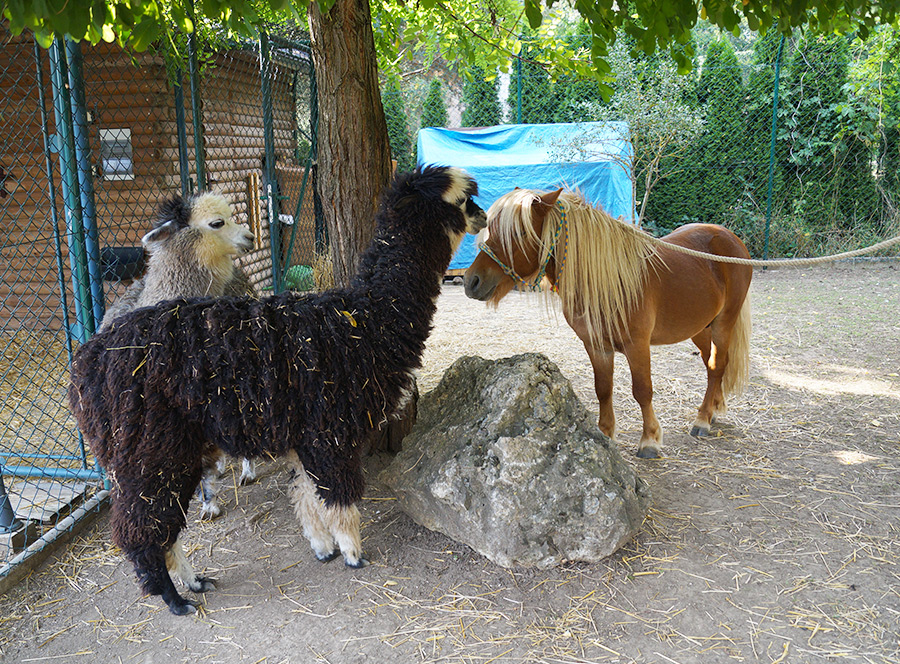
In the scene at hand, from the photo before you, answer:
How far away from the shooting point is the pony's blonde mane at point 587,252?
342 centimetres

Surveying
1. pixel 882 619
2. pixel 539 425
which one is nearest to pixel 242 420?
pixel 539 425

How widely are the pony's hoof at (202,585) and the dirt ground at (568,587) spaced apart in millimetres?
43

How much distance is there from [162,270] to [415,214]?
4.95 feet

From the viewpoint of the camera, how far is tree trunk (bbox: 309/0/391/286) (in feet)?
11.3

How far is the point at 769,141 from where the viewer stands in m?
11.4

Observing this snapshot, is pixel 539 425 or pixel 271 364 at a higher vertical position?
pixel 271 364

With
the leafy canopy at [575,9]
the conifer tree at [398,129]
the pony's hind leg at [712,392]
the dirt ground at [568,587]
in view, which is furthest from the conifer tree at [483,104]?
the dirt ground at [568,587]

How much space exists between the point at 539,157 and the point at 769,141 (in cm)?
463

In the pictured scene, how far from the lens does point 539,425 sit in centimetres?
310

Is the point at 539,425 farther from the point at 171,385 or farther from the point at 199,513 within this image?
the point at 199,513

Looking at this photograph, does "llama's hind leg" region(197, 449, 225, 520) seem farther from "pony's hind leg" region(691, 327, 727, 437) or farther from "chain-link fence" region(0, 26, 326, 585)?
"pony's hind leg" region(691, 327, 727, 437)

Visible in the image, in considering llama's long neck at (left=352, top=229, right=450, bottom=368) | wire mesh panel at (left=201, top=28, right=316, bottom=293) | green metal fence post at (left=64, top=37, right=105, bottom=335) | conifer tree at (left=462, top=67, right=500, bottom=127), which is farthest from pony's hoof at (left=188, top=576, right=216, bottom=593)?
conifer tree at (left=462, top=67, right=500, bottom=127)

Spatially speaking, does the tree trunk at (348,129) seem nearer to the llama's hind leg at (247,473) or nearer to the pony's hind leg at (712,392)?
the llama's hind leg at (247,473)

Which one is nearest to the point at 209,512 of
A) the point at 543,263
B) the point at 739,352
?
the point at 543,263
